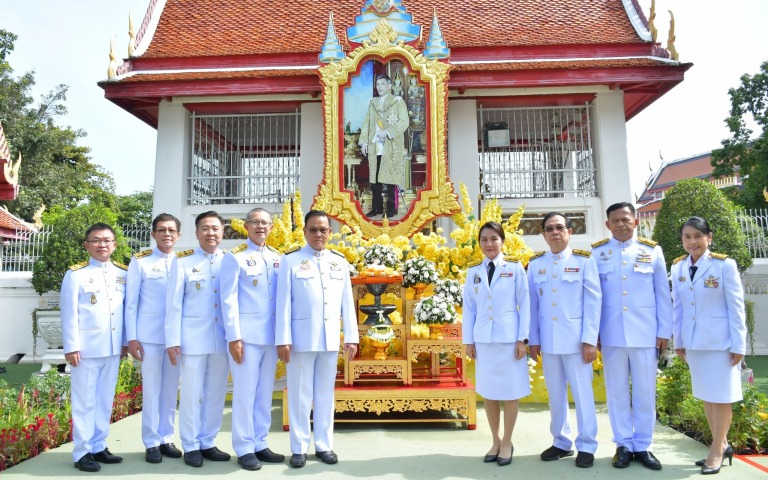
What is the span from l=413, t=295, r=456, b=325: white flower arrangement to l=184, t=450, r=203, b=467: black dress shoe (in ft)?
6.91

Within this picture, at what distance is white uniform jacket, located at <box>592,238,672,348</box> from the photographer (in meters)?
3.62

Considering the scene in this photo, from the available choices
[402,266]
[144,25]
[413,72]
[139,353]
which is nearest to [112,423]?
[139,353]

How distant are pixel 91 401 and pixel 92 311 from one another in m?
0.57

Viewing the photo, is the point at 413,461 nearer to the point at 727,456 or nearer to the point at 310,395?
the point at 310,395

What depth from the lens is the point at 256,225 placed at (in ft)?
12.6

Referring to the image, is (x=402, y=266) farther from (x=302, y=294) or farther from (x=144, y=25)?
(x=144, y=25)

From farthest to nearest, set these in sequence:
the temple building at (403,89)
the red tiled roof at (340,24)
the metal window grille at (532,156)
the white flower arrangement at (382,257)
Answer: the red tiled roof at (340,24), the metal window grille at (532,156), the temple building at (403,89), the white flower arrangement at (382,257)

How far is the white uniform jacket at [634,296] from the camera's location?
3.62 metres

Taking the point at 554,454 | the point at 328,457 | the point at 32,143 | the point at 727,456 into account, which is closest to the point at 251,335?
the point at 328,457

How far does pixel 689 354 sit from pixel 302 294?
246 cm

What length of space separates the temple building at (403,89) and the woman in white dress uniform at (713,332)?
3.86 metres

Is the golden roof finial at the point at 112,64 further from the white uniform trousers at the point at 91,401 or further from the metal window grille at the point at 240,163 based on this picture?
the white uniform trousers at the point at 91,401

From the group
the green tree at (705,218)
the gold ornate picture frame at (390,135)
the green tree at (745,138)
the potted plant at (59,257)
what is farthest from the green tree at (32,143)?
the green tree at (745,138)

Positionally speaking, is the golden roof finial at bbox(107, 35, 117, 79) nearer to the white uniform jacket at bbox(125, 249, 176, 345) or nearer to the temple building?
the temple building
